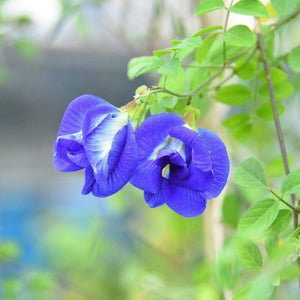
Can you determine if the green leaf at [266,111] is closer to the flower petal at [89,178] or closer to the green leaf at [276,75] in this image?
the green leaf at [276,75]

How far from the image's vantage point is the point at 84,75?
114 inches

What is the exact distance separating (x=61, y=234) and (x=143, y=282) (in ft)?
2.15

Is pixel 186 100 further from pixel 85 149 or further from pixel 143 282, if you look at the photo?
pixel 143 282

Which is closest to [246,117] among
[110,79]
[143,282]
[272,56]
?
[272,56]

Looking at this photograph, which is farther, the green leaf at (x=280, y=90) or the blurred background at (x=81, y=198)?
the blurred background at (x=81, y=198)

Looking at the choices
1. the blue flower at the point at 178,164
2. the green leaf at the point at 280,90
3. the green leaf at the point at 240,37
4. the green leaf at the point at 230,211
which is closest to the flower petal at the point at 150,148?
the blue flower at the point at 178,164

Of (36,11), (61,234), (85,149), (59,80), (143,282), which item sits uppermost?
(59,80)

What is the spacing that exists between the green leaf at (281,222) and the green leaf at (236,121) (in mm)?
222

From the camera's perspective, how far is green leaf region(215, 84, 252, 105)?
600 millimetres

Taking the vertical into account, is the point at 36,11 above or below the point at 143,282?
above

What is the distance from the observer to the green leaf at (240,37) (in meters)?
0.48

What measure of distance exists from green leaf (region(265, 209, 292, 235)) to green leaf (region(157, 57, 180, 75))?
0.18 m

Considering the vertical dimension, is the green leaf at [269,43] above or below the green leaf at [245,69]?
above

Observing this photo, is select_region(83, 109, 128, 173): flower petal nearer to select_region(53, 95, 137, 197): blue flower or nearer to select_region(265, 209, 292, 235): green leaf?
select_region(53, 95, 137, 197): blue flower
